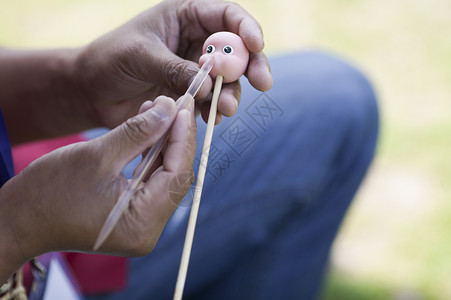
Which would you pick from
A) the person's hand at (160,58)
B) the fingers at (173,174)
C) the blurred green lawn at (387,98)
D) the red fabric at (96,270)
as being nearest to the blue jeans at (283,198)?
the red fabric at (96,270)

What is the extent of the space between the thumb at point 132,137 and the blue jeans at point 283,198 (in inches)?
10.8

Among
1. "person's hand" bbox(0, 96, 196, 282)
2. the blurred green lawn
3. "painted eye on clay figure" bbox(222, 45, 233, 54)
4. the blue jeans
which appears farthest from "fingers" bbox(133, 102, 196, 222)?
the blurred green lawn

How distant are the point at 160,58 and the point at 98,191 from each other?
206 mm

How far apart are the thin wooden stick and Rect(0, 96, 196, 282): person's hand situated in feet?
0.07

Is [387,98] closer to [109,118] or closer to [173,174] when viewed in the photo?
[109,118]

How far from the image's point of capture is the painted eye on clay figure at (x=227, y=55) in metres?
0.56

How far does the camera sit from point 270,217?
2.96ft

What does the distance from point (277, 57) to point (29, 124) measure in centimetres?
50

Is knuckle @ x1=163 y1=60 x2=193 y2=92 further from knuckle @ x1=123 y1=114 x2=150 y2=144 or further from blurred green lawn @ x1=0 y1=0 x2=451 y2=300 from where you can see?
blurred green lawn @ x1=0 y1=0 x2=451 y2=300

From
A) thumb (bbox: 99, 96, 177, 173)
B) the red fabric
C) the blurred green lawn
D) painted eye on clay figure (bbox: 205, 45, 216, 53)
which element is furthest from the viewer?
the blurred green lawn

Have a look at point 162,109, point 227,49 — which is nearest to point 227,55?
point 227,49

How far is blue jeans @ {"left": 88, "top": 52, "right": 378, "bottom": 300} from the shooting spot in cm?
84

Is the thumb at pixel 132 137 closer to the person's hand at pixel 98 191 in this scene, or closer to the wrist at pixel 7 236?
the person's hand at pixel 98 191

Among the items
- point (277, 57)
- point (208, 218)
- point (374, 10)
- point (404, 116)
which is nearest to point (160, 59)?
point (208, 218)
